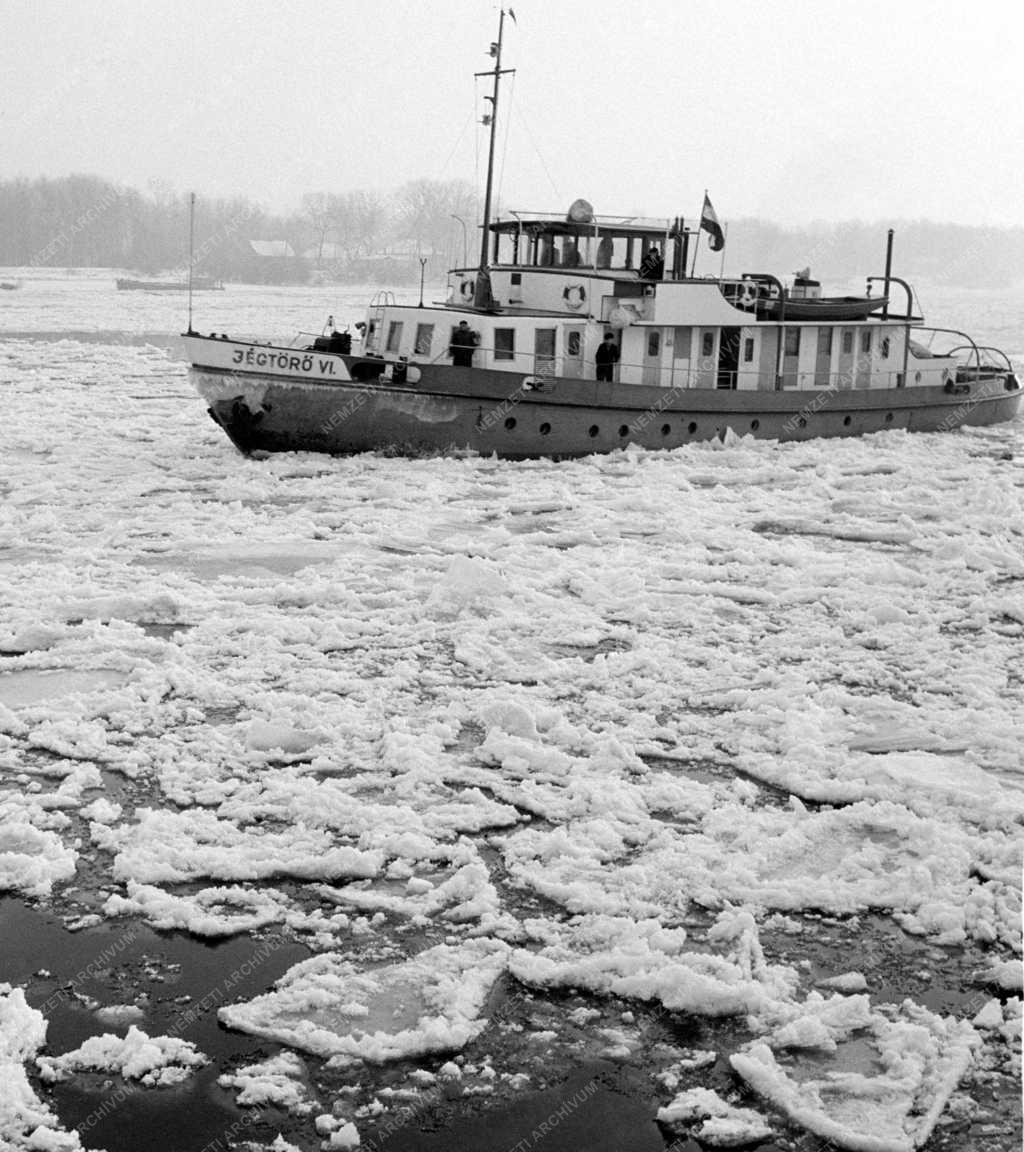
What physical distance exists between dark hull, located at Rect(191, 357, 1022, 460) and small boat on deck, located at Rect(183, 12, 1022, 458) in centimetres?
2

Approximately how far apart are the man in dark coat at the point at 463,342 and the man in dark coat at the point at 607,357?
1963 mm

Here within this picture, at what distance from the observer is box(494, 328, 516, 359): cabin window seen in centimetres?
1952

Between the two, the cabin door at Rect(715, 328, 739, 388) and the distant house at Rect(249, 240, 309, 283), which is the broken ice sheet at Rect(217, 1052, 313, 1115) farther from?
the distant house at Rect(249, 240, 309, 283)

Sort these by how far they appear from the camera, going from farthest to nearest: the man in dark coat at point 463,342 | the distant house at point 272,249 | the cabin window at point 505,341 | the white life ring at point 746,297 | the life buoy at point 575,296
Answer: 1. the distant house at point 272,249
2. the white life ring at point 746,297
3. the life buoy at point 575,296
4. the cabin window at point 505,341
5. the man in dark coat at point 463,342

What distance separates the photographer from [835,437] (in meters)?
22.3

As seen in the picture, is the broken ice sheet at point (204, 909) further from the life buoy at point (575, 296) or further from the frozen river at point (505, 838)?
the life buoy at point (575, 296)

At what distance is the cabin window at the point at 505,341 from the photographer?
64.0 ft

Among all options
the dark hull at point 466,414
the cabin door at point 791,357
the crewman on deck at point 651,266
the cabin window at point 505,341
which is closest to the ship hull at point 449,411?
the dark hull at point 466,414

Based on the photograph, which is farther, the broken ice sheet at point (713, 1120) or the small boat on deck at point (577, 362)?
the small boat on deck at point (577, 362)

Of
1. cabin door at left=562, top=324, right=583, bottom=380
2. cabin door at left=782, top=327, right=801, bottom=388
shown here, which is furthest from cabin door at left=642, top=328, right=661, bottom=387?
cabin door at left=782, top=327, right=801, bottom=388

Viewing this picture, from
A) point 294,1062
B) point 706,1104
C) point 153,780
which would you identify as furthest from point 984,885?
point 153,780

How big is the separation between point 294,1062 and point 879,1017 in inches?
86.9

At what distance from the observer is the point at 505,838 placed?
22.0 ft

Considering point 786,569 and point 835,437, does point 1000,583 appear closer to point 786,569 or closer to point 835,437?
point 786,569
